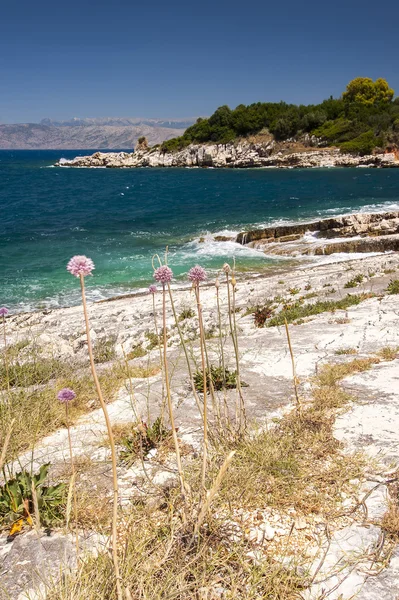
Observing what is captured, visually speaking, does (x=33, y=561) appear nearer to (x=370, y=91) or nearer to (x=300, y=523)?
(x=300, y=523)

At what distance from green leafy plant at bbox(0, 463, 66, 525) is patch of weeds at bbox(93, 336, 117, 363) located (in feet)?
16.3

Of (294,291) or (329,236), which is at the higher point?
(329,236)

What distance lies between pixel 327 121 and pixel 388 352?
318ft

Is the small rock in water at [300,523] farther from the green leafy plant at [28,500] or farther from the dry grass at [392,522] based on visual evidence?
the green leafy plant at [28,500]

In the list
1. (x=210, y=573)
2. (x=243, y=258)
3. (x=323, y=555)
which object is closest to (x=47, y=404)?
(x=210, y=573)

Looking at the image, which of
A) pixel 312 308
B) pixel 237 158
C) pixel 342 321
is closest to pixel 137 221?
pixel 312 308

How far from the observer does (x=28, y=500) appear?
8.73 ft

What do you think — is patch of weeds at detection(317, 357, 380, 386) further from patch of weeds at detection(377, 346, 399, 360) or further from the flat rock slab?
the flat rock slab

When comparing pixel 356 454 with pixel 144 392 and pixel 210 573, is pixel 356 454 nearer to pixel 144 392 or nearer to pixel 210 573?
pixel 210 573

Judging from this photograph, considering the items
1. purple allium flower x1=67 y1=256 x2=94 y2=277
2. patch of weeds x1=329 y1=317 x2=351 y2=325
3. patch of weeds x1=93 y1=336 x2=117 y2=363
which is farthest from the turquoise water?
purple allium flower x1=67 y1=256 x2=94 y2=277

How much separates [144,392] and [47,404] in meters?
1.09

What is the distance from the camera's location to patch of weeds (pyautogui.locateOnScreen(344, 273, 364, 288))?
36.7 ft

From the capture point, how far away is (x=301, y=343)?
642cm

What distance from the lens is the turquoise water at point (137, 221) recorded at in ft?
63.0
